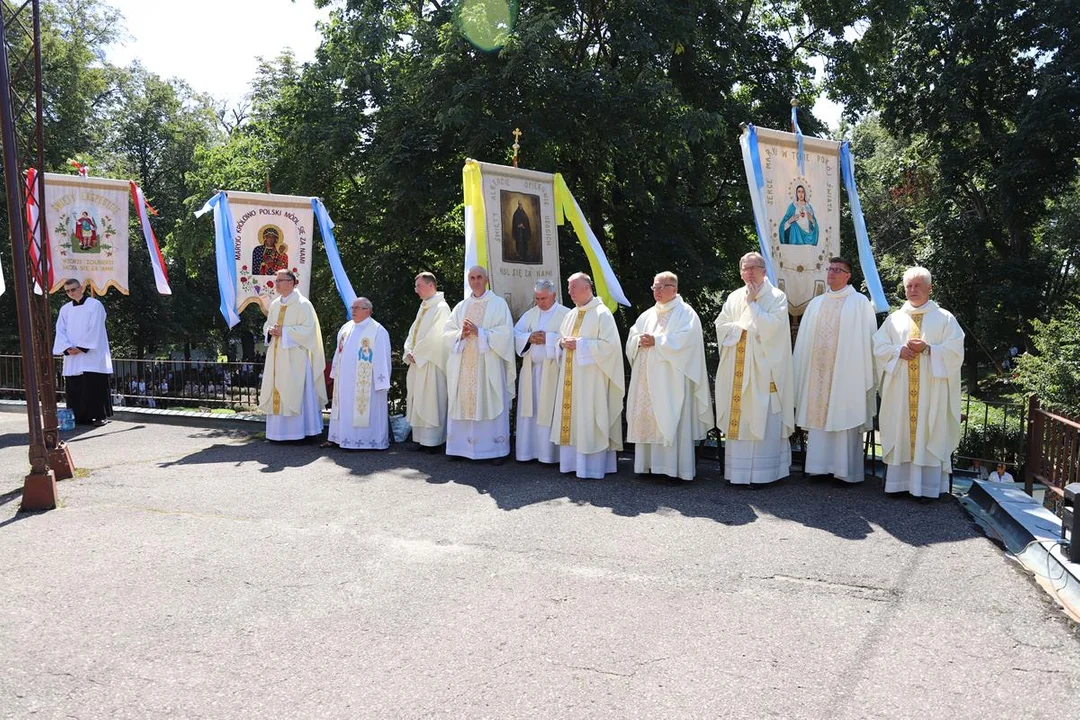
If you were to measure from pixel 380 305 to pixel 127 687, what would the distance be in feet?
37.2

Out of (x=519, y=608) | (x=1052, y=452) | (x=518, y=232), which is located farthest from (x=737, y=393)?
(x=519, y=608)

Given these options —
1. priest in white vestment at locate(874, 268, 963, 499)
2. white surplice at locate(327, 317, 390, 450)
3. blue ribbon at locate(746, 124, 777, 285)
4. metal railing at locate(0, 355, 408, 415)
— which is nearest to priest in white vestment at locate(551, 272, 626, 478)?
blue ribbon at locate(746, 124, 777, 285)

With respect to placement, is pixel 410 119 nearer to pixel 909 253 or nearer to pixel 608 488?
pixel 608 488

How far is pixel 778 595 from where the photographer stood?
4750 millimetres

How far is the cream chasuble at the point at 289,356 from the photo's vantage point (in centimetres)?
1012

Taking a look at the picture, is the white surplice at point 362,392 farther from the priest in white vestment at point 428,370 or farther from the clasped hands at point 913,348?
the clasped hands at point 913,348

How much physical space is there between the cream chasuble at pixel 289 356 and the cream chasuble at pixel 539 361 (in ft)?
9.27

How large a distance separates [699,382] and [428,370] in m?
3.35

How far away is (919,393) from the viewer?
7016 millimetres

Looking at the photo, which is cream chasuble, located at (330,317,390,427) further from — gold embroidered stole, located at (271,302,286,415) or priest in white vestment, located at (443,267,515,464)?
priest in white vestment, located at (443,267,515,464)

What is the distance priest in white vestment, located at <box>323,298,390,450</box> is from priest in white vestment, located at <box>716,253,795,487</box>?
4.17 m

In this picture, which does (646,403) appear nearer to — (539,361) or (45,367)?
(539,361)

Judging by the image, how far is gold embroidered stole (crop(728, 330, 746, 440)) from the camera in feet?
25.0

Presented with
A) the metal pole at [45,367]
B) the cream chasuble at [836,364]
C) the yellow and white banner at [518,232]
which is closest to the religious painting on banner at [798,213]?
the cream chasuble at [836,364]
